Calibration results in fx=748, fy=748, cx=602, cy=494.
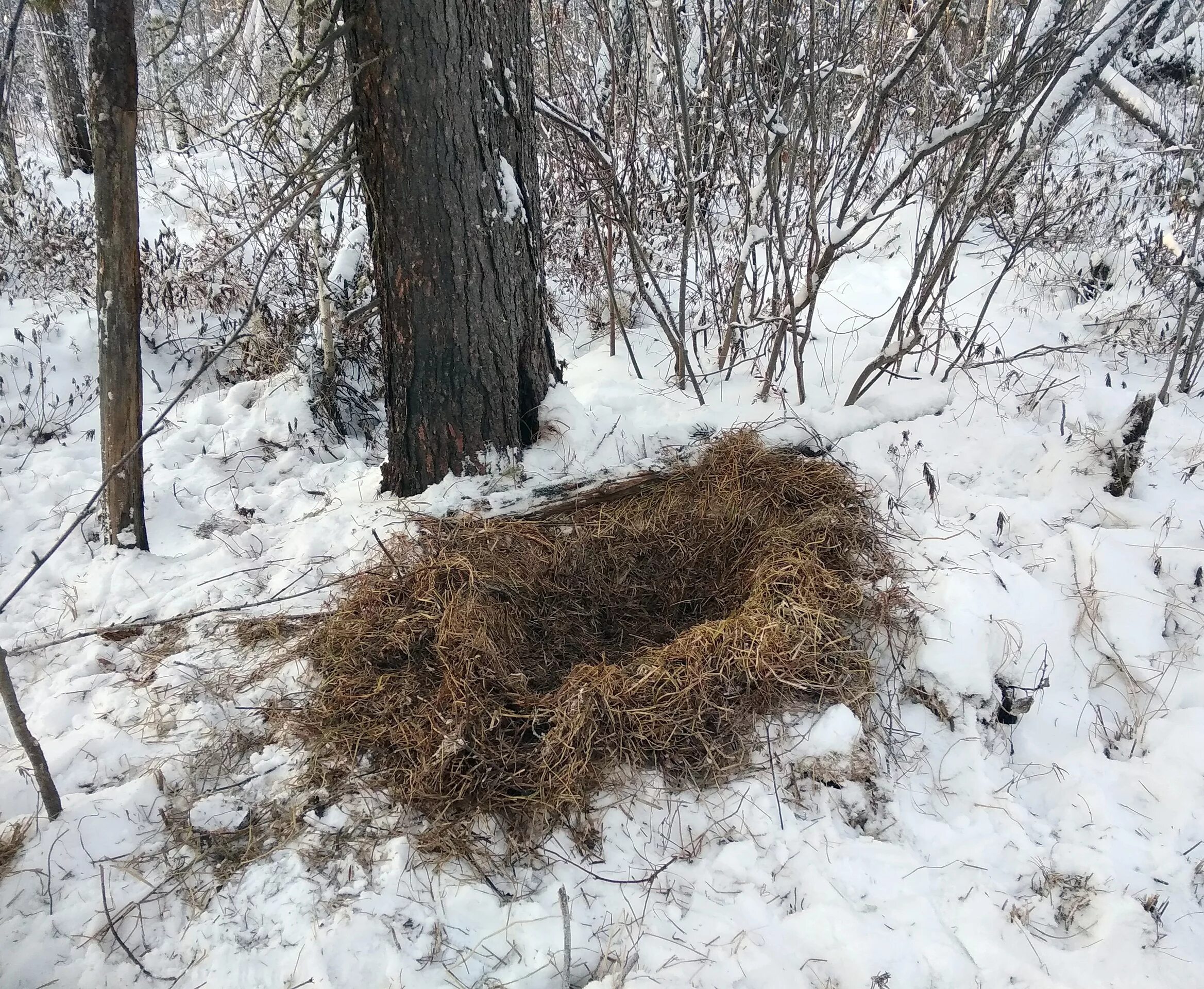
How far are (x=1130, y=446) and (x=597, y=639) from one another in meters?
2.20

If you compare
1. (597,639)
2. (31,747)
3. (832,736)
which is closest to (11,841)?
(31,747)

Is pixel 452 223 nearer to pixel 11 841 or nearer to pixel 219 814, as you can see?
pixel 219 814

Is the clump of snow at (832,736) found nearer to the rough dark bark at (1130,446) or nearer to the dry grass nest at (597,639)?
the dry grass nest at (597,639)

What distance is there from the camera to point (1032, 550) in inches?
108

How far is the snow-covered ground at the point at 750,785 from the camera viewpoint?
5.64 feet

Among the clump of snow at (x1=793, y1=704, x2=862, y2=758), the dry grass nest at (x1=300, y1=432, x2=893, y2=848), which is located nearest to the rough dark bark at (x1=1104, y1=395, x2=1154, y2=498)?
the dry grass nest at (x1=300, y1=432, x2=893, y2=848)

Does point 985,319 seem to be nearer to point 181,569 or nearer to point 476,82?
point 476,82

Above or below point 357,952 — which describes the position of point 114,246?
above

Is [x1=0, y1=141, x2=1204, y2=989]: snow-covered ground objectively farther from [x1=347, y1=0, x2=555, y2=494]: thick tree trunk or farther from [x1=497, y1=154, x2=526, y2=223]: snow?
[x1=497, y1=154, x2=526, y2=223]: snow

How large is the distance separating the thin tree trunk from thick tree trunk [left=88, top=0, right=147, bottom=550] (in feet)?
3.89

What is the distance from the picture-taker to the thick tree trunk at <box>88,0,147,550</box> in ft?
8.25

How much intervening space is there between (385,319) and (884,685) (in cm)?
222

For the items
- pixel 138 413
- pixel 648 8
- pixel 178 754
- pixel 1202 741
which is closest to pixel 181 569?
pixel 138 413

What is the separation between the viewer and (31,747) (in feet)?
6.15
